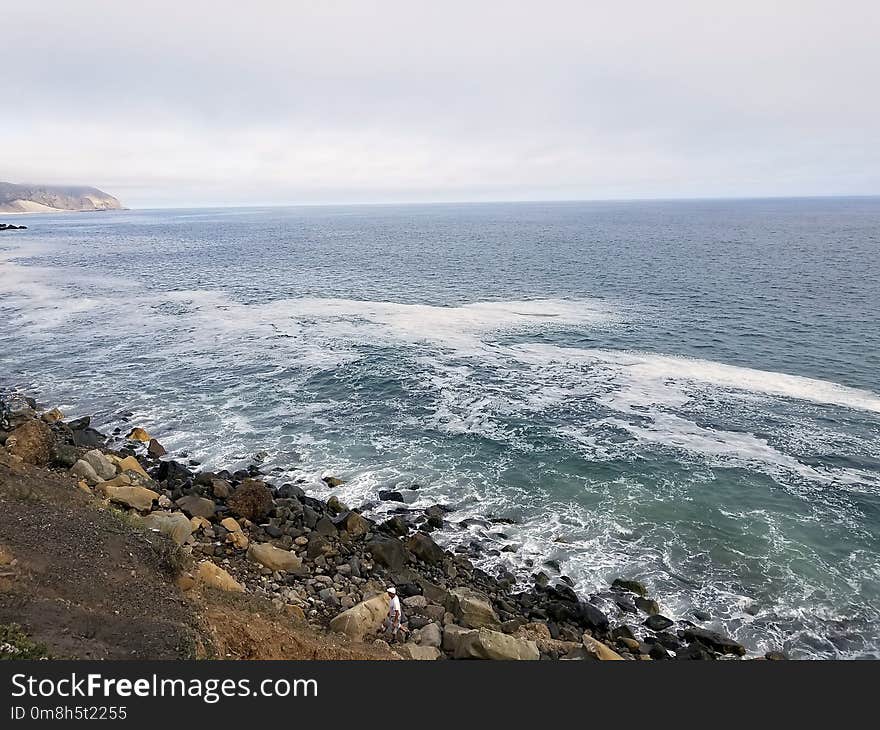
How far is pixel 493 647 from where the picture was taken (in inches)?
561

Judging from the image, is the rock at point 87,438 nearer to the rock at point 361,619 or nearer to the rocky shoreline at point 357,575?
the rocky shoreline at point 357,575

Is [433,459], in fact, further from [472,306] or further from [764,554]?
[472,306]

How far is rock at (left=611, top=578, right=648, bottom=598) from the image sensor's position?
A: 62.5ft

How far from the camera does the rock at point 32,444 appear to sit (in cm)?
2138

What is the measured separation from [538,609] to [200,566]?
416 inches

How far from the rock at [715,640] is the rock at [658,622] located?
53 centimetres

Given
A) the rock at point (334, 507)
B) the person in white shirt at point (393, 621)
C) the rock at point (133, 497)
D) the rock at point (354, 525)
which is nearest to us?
the person in white shirt at point (393, 621)

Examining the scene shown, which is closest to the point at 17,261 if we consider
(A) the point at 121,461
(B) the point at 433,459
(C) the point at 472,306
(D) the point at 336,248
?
(D) the point at 336,248

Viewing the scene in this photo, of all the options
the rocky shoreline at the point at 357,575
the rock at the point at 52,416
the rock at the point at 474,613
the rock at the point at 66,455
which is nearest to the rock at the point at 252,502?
the rocky shoreline at the point at 357,575

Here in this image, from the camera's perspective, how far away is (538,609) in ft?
59.2

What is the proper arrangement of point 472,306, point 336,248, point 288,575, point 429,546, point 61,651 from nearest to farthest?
point 61,651 < point 288,575 < point 429,546 < point 472,306 < point 336,248

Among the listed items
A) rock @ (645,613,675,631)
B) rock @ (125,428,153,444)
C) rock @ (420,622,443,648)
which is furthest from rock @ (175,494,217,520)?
rock @ (645,613,675,631)

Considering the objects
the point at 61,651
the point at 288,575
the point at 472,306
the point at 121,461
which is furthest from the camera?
the point at 472,306

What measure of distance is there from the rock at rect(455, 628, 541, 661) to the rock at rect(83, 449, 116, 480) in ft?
52.7
